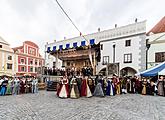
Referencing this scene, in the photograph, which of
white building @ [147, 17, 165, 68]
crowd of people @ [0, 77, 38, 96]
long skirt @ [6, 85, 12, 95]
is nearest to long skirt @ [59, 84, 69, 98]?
crowd of people @ [0, 77, 38, 96]

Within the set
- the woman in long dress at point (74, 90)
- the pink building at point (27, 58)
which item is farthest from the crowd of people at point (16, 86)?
the pink building at point (27, 58)

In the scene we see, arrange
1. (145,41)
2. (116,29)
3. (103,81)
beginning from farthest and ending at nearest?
1. (116,29)
2. (145,41)
3. (103,81)

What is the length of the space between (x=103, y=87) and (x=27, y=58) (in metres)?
31.7

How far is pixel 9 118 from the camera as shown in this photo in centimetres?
584

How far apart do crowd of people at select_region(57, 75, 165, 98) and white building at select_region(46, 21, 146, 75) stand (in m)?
4.96

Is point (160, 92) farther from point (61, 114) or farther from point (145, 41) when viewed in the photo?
point (61, 114)

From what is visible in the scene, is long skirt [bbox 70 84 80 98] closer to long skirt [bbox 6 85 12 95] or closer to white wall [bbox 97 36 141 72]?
long skirt [bbox 6 85 12 95]

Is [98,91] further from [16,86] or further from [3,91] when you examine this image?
[3,91]

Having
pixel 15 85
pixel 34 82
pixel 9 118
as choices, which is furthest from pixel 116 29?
pixel 9 118

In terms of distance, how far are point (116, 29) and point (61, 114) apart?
17.8 m

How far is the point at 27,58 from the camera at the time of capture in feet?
133

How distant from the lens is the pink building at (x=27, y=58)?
38344 millimetres

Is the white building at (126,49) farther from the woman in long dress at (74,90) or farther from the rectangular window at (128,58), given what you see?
the woman in long dress at (74,90)

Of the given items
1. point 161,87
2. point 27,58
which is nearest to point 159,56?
point 161,87
